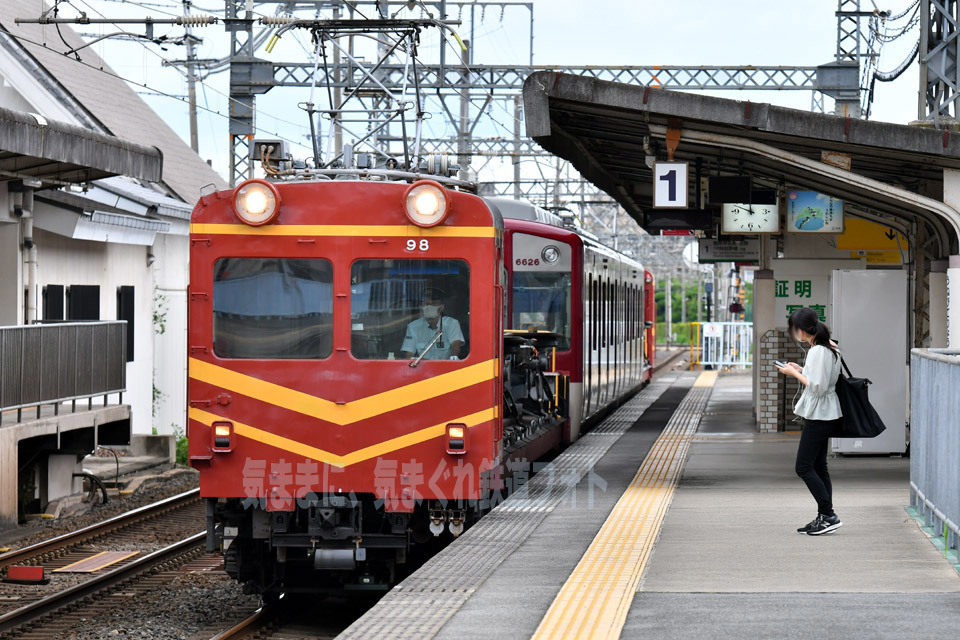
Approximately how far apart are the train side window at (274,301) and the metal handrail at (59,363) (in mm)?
6072

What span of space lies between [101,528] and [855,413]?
852 centimetres

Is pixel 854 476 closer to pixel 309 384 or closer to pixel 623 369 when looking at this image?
pixel 309 384

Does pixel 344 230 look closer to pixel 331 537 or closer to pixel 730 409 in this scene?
pixel 331 537

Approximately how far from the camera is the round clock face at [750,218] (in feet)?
50.2

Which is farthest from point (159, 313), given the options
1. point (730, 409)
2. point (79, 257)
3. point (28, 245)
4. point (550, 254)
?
point (730, 409)

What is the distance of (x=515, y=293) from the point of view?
1527 centimetres

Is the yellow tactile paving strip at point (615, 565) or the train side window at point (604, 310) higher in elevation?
the train side window at point (604, 310)

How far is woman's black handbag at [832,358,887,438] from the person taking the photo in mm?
8656

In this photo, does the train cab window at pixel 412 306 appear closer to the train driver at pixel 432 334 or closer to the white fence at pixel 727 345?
the train driver at pixel 432 334

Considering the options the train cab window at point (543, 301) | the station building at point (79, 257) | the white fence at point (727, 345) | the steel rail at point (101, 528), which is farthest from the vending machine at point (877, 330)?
the white fence at point (727, 345)

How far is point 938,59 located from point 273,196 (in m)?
8.22

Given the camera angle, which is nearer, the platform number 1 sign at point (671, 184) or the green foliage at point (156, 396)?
the platform number 1 sign at point (671, 184)

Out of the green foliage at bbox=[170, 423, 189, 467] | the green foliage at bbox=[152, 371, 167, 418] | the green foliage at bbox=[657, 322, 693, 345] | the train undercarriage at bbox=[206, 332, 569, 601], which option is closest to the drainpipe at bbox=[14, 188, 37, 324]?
the green foliage at bbox=[170, 423, 189, 467]

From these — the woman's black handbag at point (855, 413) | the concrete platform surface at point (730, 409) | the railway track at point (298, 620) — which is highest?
the woman's black handbag at point (855, 413)
